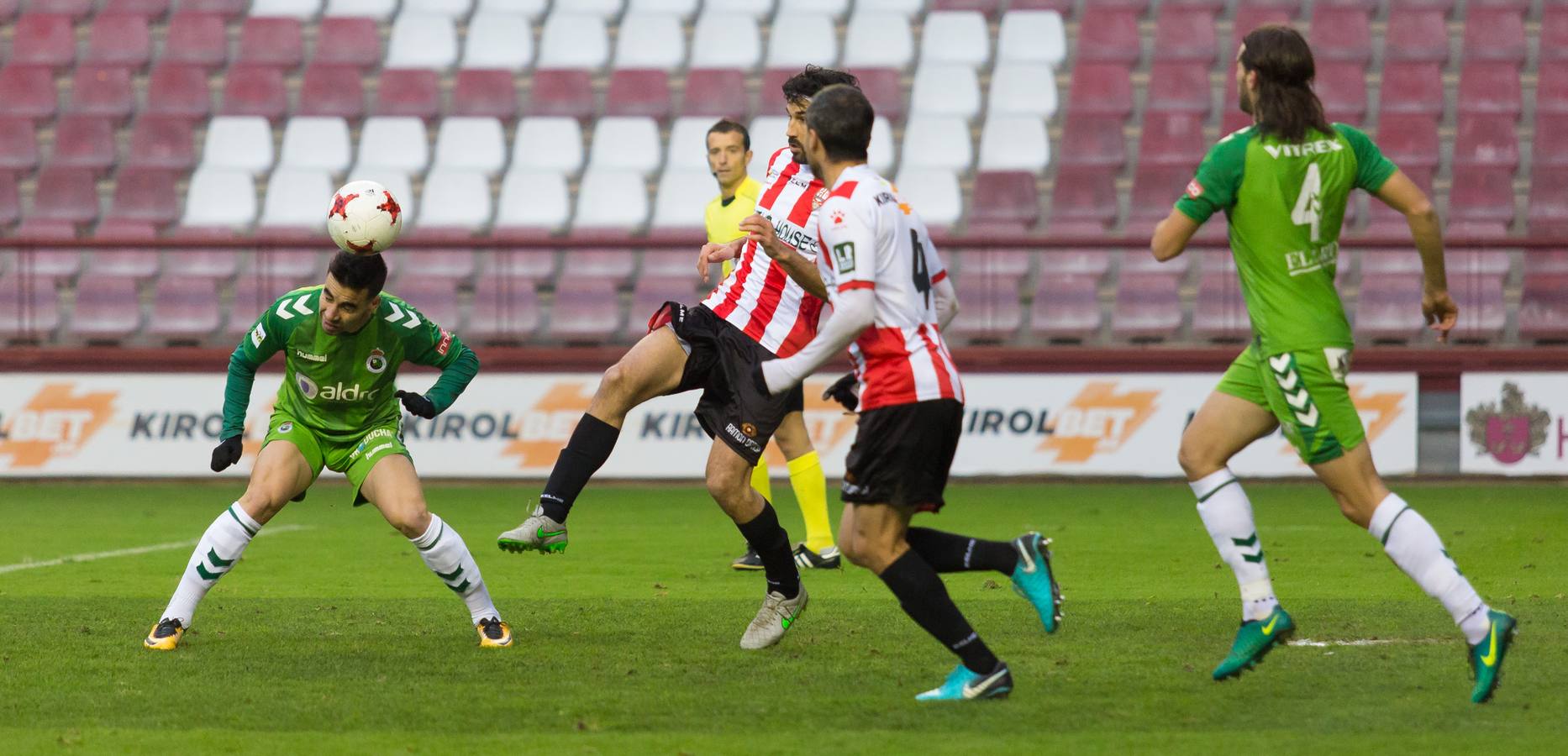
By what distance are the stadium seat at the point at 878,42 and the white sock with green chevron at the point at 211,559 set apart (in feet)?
40.8

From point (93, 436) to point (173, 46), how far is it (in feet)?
21.2

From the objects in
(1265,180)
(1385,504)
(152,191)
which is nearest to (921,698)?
(1385,504)

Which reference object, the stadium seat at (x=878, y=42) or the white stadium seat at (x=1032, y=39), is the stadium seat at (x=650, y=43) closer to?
the stadium seat at (x=878, y=42)

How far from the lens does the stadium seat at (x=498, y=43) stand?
60.7ft

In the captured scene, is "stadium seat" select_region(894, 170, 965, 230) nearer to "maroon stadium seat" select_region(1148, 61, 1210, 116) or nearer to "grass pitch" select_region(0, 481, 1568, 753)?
"maroon stadium seat" select_region(1148, 61, 1210, 116)

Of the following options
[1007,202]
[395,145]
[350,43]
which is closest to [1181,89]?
[1007,202]

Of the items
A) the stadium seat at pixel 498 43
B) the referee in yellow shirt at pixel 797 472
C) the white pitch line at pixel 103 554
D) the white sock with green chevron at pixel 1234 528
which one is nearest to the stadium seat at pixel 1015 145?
the stadium seat at pixel 498 43

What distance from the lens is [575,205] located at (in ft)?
55.1

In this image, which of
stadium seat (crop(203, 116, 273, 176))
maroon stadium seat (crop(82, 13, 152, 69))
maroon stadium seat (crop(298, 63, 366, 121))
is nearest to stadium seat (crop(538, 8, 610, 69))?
maroon stadium seat (crop(298, 63, 366, 121))

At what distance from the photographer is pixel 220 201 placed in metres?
16.9

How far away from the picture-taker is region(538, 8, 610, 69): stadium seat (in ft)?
→ 60.4

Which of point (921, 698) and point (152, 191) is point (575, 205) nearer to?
point (152, 191)

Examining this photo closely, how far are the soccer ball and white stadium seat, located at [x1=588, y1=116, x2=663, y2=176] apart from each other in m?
10.5

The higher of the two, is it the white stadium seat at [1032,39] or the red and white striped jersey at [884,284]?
the white stadium seat at [1032,39]
